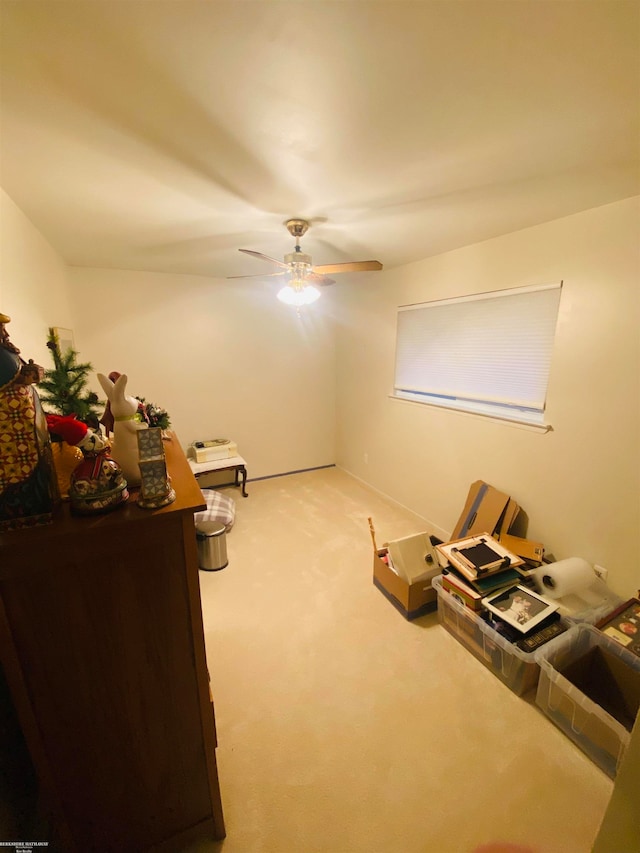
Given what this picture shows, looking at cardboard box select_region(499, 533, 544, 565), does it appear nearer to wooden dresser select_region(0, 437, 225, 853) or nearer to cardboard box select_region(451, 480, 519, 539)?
cardboard box select_region(451, 480, 519, 539)

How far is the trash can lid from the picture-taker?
247cm

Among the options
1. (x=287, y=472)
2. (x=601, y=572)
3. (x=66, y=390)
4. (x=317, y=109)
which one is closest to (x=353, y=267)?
(x=317, y=109)

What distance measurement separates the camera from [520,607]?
179cm

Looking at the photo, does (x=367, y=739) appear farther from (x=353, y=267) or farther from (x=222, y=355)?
(x=222, y=355)

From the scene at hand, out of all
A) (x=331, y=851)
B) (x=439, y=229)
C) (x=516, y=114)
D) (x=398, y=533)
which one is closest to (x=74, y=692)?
(x=331, y=851)

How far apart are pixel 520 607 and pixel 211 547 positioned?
2038 mm

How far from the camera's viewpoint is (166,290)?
344 cm

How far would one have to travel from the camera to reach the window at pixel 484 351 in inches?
87.1

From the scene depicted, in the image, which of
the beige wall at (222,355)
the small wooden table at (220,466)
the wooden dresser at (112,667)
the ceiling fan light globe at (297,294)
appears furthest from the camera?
the small wooden table at (220,466)

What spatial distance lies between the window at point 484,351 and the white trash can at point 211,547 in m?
2.15

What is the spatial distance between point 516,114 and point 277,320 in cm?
310

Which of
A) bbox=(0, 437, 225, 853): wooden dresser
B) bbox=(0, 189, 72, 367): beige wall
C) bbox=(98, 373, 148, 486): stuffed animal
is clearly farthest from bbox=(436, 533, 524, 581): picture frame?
bbox=(0, 189, 72, 367): beige wall

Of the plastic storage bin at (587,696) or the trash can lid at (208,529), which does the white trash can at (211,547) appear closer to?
the trash can lid at (208,529)

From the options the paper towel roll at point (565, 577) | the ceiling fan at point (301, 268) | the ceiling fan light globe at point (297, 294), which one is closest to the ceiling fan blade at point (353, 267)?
the ceiling fan at point (301, 268)
